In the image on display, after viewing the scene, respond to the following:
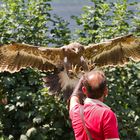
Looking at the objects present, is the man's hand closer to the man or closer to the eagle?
the man

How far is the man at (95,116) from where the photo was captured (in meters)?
3.03

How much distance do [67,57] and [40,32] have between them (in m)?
1.31

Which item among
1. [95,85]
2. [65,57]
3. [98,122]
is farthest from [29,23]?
[98,122]

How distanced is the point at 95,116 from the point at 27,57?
9.44 feet

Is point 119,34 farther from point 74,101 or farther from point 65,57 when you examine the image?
point 74,101

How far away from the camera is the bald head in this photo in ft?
10.2

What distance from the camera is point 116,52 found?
605cm

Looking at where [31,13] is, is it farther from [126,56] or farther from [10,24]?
[126,56]

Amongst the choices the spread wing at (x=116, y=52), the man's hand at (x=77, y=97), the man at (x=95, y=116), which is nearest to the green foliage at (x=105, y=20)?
the spread wing at (x=116, y=52)

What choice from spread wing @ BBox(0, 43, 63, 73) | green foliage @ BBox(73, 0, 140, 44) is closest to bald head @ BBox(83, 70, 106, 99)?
spread wing @ BBox(0, 43, 63, 73)

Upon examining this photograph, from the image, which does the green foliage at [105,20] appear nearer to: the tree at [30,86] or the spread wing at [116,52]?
the tree at [30,86]

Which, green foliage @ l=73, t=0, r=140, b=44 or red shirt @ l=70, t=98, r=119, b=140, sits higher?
green foliage @ l=73, t=0, r=140, b=44

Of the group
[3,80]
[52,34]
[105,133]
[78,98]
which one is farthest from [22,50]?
[105,133]

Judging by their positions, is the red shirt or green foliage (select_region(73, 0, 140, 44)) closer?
the red shirt
